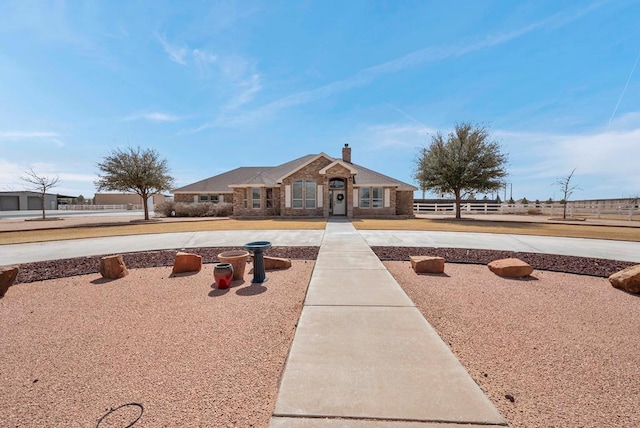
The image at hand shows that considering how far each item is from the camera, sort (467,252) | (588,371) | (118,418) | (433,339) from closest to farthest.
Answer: (118,418)
(588,371)
(433,339)
(467,252)

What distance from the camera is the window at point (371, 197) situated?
82.8 feet

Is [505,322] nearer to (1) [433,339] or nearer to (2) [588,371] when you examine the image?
(2) [588,371]

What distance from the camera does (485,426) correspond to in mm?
2150

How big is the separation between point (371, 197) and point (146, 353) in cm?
2305

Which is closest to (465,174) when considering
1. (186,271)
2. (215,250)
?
(215,250)

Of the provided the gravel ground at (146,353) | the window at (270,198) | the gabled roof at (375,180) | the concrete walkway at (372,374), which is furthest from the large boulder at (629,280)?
the window at (270,198)

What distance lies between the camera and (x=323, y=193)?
23.5m

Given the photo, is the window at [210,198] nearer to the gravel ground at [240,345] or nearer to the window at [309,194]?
the window at [309,194]

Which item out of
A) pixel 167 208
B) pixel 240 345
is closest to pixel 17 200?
pixel 167 208

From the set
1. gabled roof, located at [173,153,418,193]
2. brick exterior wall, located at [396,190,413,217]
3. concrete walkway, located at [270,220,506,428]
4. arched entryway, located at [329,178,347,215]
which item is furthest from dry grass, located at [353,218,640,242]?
concrete walkway, located at [270,220,506,428]

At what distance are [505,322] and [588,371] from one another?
4.18 ft

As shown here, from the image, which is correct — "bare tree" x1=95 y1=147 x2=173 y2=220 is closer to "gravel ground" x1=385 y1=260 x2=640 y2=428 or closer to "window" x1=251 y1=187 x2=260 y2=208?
"window" x1=251 y1=187 x2=260 y2=208

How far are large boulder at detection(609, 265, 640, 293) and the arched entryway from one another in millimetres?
19240

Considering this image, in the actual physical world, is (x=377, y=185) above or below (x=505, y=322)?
above
